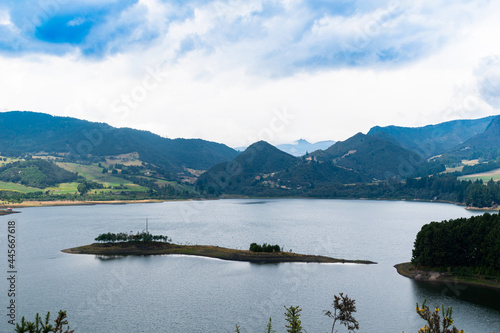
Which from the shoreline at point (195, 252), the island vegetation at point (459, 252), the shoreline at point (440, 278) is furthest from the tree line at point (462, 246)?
the shoreline at point (195, 252)

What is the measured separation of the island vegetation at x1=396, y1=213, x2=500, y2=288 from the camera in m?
57.6

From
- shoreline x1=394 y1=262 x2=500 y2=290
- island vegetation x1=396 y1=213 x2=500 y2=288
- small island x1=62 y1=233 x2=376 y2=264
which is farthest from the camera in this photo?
small island x1=62 y1=233 x2=376 y2=264

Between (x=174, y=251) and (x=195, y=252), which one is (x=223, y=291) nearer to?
(x=195, y=252)

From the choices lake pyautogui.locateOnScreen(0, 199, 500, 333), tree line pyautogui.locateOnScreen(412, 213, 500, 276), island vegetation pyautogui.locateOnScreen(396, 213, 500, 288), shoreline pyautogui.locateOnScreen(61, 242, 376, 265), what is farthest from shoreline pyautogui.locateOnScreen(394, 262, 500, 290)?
shoreline pyautogui.locateOnScreen(61, 242, 376, 265)

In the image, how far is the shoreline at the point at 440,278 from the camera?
55.6m

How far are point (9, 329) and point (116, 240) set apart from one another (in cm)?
4745

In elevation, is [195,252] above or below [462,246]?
below

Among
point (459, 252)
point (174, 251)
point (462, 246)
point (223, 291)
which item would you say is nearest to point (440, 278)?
point (459, 252)

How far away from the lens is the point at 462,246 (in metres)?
62.1

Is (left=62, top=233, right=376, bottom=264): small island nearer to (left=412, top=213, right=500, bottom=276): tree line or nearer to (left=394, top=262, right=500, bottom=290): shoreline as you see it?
(left=394, top=262, right=500, bottom=290): shoreline

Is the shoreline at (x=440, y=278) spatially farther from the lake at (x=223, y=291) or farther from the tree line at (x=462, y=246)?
the lake at (x=223, y=291)

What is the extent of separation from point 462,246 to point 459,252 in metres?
1.05

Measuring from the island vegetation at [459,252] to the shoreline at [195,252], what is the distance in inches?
468

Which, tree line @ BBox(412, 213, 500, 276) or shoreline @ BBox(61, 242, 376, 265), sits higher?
tree line @ BBox(412, 213, 500, 276)
